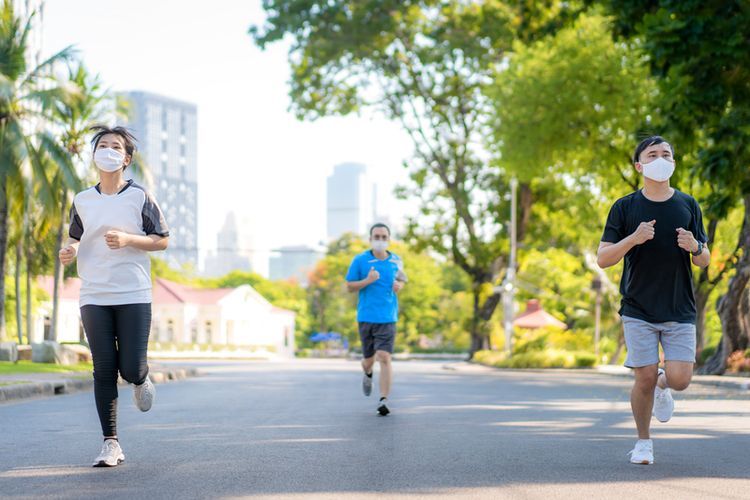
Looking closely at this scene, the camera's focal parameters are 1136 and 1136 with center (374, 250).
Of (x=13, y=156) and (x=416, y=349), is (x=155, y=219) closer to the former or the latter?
(x=13, y=156)

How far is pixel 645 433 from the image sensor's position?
7.21 metres

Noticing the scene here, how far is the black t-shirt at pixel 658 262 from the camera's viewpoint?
7004 mm

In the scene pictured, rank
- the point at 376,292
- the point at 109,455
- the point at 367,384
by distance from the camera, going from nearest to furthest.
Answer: the point at 109,455 → the point at 376,292 → the point at 367,384

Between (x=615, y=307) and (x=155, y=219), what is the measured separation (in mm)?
37396

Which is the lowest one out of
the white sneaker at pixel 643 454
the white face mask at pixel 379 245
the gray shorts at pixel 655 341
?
the white sneaker at pixel 643 454

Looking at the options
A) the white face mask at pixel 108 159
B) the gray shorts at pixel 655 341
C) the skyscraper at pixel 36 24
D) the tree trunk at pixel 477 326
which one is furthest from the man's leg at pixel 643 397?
the skyscraper at pixel 36 24

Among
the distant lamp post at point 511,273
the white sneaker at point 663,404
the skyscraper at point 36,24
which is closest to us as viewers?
the white sneaker at point 663,404

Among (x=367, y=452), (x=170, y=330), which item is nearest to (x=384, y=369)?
(x=367, y=452)

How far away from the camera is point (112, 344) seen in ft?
23.1

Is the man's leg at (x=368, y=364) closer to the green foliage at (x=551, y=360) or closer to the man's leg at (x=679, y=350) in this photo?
the man's leg at (x=679, y=350)

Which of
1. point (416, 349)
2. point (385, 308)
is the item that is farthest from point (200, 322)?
point (385, 308)

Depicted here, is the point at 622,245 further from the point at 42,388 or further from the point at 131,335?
the point at 42,388

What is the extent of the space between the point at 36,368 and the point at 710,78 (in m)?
13.0

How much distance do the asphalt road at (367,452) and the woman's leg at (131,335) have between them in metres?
0.63
